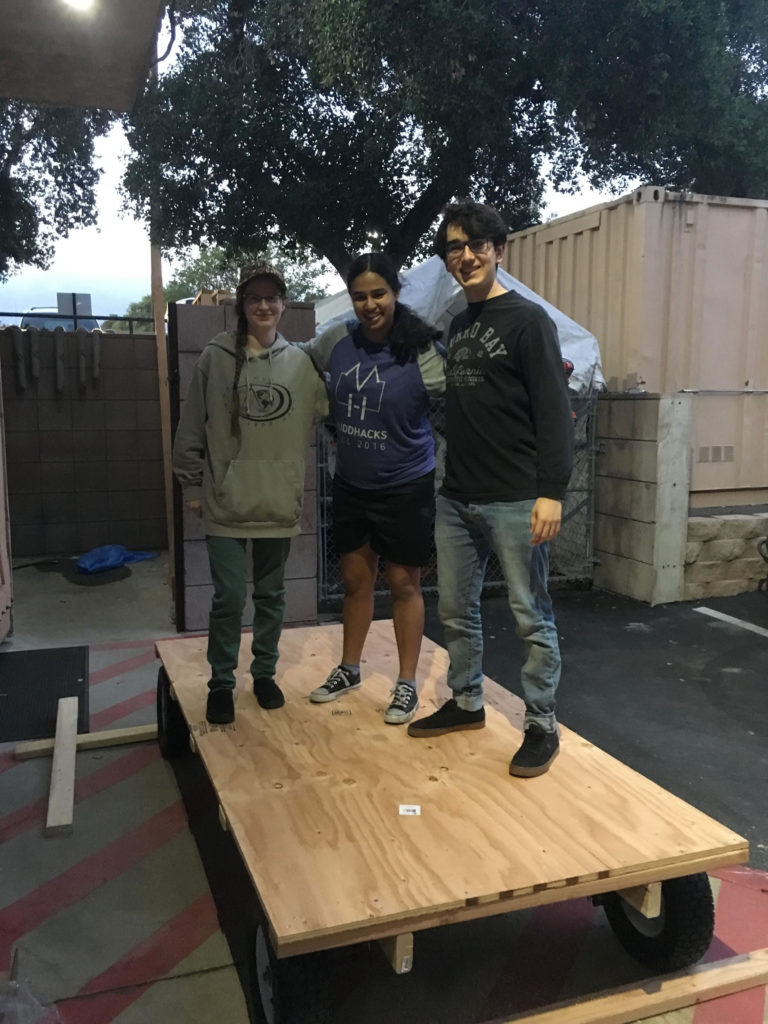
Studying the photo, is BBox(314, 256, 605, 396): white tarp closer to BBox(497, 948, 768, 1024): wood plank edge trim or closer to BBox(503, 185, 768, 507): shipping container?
BBox(503, 185, 768, 507): shipping container

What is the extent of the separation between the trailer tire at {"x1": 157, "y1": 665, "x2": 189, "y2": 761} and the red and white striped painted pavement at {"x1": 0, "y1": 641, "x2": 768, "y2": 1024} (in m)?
0.41

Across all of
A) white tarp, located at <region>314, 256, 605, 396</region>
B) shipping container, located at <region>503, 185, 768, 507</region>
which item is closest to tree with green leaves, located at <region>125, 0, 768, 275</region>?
white tarp, located at <region>314, 256, 605, 396</region>

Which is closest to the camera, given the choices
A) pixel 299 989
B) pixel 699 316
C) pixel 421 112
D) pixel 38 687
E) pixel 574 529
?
pixel 299 989

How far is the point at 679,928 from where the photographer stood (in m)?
2.09

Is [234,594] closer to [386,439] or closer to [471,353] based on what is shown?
[386,439]

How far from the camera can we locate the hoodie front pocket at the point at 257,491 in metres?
2.85

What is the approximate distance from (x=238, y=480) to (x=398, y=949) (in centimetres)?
157

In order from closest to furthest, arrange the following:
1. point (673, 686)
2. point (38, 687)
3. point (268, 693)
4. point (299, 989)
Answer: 1. point (299, 989)
2. point (268, 693)
3. point (38, 687)
4. point (673, 686)

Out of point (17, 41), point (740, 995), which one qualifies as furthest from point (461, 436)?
point (17, 41)

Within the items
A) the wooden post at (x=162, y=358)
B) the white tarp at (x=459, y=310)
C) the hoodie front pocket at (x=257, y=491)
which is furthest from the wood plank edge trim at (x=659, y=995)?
the white tarp at (x=459, y=310)

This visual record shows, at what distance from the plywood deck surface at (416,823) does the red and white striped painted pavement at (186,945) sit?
1.38ft

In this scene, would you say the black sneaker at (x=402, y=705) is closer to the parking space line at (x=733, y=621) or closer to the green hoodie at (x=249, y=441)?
the green hoodie at (x=249, y=441)

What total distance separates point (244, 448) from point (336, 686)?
3.09 feet

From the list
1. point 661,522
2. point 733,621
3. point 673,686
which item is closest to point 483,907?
point 673,686
